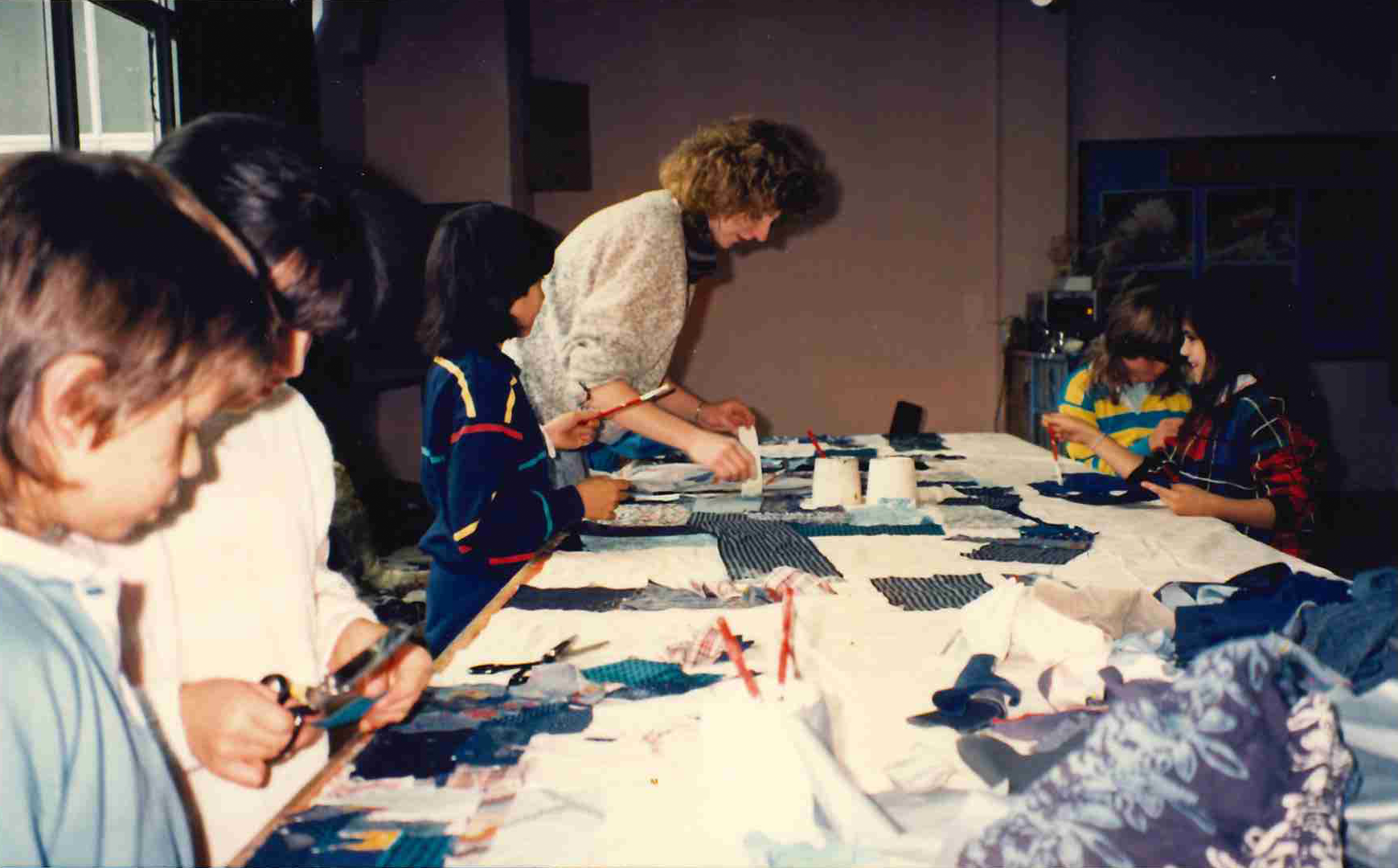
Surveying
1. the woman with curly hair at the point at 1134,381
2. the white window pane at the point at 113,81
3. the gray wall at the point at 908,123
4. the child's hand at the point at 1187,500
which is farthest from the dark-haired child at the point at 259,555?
the gray wall at the point at 908,123

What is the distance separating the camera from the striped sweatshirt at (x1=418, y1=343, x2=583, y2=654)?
76.0 inches

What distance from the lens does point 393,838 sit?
0.87 metres

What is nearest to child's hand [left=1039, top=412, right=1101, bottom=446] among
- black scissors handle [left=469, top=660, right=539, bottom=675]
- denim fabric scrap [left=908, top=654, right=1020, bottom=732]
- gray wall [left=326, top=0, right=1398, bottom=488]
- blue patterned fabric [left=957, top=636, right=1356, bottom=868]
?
denim fabric scrap [left=908, top=654, right=1020, bottom=732]

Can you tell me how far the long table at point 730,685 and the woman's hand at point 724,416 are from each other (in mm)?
955

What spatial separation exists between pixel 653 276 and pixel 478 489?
2.99 ft

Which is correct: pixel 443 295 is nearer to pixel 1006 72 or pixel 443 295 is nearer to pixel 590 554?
pixel 590 554

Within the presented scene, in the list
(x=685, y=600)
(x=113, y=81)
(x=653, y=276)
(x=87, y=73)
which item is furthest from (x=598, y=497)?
(x=113, y=81)

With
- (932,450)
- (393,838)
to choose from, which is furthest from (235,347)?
(932,450)

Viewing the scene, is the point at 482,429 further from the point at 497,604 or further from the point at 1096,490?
the point at 1096,490

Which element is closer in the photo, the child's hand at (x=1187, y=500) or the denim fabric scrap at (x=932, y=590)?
the denim fabric scrap at (x=932, y=590)

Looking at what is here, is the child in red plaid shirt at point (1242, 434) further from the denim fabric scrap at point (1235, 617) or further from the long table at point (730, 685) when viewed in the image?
the denim fabric scrap at point (1235, 617)

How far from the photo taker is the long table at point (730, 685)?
88 centimetres

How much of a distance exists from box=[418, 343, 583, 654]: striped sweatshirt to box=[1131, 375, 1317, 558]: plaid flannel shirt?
131cm

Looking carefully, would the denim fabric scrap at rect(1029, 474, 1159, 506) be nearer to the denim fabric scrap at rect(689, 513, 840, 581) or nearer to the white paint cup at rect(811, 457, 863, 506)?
the white paint cup at rect(811, 457, 863, 506)
